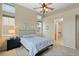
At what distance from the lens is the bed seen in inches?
67.3

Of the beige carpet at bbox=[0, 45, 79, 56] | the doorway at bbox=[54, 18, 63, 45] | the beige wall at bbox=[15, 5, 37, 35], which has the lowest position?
the beige carpet at bbox=[0, 45, 79, 56]

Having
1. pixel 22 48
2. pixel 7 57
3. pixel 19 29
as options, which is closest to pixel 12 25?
pixel 19 29

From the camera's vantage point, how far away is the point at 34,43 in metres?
1.75

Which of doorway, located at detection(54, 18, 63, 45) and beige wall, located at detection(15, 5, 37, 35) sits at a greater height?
beige wall, located at detection(15, 5, 37, 35)

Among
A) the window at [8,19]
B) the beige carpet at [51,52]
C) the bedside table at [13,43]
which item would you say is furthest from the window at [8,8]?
the beige carpet at [51,52]

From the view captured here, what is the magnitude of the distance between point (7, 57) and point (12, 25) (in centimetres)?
60

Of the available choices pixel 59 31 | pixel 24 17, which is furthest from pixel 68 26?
pixel 24 17

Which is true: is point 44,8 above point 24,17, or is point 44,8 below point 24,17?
above

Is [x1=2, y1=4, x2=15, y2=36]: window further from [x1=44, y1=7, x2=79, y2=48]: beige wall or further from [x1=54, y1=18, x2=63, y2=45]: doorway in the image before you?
[x1=54, y1=18, x2=63, y2=45]: doorway

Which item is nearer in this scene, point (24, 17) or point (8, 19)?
point (8, 19)

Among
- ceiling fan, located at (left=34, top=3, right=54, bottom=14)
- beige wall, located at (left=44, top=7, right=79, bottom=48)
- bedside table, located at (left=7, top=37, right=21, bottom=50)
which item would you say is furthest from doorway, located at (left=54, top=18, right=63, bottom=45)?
bedside table, located at (left=7, top=37, right=21, bottom=50)

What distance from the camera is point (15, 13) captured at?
69.6 inches

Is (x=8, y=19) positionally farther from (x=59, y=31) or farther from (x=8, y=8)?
(x=59, y=31)

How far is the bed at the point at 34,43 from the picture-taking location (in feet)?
5.61
